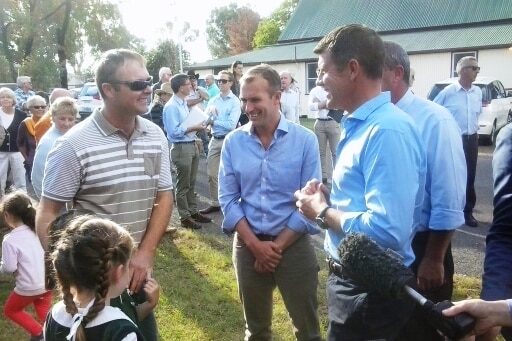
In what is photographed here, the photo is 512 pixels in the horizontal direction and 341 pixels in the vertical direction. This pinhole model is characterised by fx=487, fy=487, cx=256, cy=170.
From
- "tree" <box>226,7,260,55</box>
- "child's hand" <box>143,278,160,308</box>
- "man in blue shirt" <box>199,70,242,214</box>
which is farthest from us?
"tree" <box>226,7,260,55</box>

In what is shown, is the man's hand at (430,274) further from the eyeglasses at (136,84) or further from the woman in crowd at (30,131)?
the woman in crowd at (30,131)

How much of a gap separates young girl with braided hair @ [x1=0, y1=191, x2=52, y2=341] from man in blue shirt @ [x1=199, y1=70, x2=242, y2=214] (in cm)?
379

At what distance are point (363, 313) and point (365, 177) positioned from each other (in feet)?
2.00

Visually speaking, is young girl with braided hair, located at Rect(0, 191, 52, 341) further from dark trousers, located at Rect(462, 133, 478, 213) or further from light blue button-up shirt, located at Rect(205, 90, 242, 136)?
dark trousers, located at Rect(462, 133, 478, 213)

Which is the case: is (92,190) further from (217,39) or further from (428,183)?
(217,39)

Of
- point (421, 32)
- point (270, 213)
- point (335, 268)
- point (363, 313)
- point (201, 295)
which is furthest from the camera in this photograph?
point (421, 32)

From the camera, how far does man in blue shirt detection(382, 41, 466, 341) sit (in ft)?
9.31

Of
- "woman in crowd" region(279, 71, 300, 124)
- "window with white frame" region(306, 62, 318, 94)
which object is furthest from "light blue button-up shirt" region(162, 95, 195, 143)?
"window with white frame" region(306, 62, 318, 94)

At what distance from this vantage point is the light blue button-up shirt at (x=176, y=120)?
23.5 ft

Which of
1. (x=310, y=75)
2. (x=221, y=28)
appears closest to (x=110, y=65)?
(x=310, y=75)

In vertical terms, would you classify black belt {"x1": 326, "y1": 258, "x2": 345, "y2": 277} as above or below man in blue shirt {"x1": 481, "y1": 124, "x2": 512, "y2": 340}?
below

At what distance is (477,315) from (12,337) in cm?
415

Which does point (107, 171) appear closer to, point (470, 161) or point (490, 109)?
point (470, 161)

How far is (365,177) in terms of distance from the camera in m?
2.11
